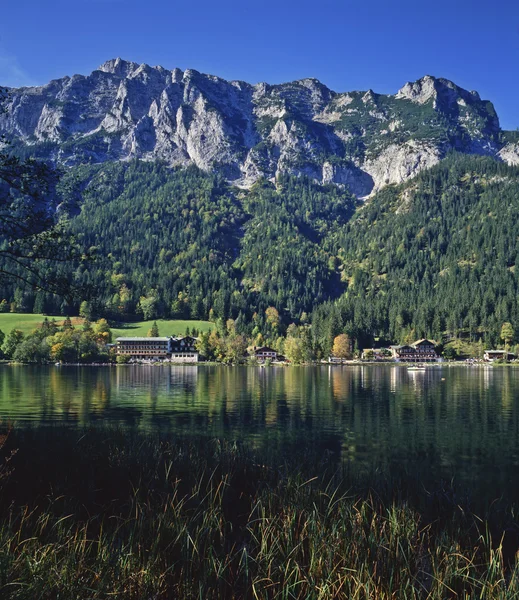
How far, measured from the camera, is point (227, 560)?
1035 cm

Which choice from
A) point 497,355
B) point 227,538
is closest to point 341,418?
point 227,538

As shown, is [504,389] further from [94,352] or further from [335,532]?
[94,352]

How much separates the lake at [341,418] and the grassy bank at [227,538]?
28.5ft

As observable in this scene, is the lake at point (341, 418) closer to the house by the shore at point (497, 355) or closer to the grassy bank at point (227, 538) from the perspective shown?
the grassy bank at point (227, 538)

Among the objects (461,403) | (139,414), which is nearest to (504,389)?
(461,403)

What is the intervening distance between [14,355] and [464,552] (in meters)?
178

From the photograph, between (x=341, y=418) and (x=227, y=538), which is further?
(x=341, y=418)

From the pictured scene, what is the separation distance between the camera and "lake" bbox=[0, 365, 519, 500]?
29766 mm

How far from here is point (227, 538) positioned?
512 inches

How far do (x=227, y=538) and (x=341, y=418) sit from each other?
37.3 m

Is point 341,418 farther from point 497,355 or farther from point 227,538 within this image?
point 497,355

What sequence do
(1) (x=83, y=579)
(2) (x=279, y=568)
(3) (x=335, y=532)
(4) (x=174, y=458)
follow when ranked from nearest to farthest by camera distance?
(1) (x=83, y=579), (2) (x=279, y=568), (3) (x=335, y=532), (4) (x=174, y=458)

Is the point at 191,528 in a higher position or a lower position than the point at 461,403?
higher

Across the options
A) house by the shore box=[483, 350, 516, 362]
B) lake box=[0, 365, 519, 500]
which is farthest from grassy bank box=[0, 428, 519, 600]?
house by the shore box=[483, 350, 516, 362]
